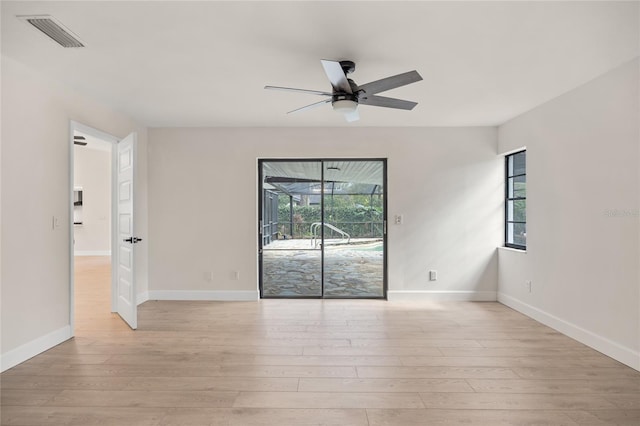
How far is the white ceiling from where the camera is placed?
2.15 m

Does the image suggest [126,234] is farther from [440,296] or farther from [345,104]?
[440,296]

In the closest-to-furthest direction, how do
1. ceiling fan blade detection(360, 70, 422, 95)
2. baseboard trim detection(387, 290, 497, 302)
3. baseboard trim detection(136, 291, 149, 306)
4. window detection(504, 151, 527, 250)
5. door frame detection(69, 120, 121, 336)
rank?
ceiling fan blade detection(360, 70, 422, 95)
door frame detection(69, 120, 121, 336)
window detection(504, 151, 527, 250)
baseboard trim detection(136, 291, 149, 306)
baseboard trim detection(387, 290, 497, 302)

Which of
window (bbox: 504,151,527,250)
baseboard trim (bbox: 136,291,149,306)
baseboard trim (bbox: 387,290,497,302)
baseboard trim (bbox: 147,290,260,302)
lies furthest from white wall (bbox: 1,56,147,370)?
window (bbox: 504,151,527,250)

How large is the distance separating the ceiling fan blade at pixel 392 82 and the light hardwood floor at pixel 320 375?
2152 millimetres

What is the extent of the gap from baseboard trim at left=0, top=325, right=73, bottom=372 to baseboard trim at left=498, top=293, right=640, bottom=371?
4.89 m

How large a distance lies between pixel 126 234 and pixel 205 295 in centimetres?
149

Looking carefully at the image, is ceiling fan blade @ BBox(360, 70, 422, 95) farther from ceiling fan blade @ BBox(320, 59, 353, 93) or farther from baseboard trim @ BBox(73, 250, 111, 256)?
baseboard trim @ BBox(73, 250, 111, 256)

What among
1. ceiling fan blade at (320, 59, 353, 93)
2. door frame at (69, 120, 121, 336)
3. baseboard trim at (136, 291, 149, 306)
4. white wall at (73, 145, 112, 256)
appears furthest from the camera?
white wall at (73, 145, 112, 256)

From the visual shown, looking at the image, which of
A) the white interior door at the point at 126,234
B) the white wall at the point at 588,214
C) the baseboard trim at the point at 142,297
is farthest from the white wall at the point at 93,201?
the white wall at the point at 588,214

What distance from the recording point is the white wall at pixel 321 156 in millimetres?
5020

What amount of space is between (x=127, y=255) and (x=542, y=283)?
4.65 meters

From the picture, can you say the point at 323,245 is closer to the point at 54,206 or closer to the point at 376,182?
the point at 376,182

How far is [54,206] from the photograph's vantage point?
329 centimetres

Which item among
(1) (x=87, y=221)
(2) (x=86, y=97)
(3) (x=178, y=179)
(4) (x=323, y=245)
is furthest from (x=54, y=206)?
(1) (x=87, y=221)
